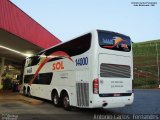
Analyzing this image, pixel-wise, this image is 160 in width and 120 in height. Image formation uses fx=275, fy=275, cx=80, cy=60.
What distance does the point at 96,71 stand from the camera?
474 inches

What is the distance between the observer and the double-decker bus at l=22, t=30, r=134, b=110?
39.6 feet

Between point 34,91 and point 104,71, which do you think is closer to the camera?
point 104,71

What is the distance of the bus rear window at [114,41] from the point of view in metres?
12.4

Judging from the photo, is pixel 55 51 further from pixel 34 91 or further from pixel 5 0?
pixel 34 91

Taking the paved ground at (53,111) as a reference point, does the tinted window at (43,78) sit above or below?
above

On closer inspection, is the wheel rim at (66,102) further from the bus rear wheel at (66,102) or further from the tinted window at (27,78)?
the tinted window at (27,78)

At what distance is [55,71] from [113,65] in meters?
4.71

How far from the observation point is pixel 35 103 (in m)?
17.4

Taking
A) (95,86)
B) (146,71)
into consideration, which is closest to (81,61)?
(95,86)

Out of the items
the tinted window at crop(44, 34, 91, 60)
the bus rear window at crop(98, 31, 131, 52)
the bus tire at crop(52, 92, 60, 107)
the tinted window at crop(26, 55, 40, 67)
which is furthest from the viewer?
the tinted window at crop(26, 55, 40, 67)

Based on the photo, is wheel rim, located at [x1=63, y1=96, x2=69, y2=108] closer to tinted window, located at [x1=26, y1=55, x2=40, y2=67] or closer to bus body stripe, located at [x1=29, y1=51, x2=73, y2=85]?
bus body stripe, located at [x1=29, y1=51, x2=73, y2=85]

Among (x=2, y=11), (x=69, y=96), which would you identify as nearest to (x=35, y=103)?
(x=69, y=96)

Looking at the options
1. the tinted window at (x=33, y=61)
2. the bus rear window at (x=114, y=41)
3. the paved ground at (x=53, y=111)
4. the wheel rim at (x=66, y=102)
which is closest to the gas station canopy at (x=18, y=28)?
the tinted window at (x=33, y=61)

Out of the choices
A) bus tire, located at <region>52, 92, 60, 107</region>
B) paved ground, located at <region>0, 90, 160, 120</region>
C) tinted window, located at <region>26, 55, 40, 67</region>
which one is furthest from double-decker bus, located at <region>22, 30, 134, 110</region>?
tinted window, located at <region>26, 55, 40, 67</region>
